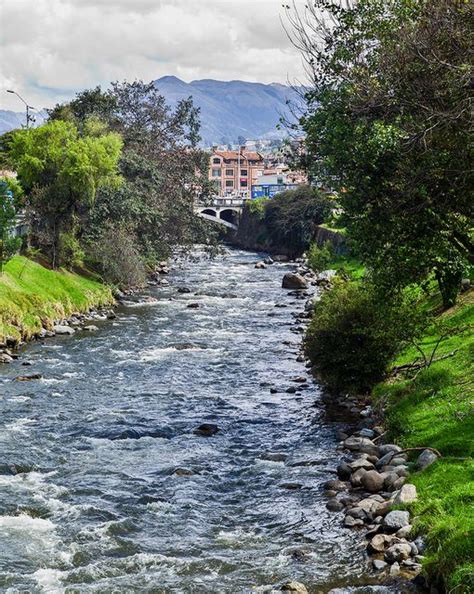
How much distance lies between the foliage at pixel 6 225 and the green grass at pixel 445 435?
25.7m

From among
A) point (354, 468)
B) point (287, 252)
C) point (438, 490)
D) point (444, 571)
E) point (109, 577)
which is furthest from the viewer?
point (287, 252)

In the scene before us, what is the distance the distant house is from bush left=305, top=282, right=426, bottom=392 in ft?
450

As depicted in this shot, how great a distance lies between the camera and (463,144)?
1820cm

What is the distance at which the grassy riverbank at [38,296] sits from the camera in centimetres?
4188

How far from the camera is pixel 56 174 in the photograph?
5391 cm

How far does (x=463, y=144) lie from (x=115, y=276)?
44.8 metres

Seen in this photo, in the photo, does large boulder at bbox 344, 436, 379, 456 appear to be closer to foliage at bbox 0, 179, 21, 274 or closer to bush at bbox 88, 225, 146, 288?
foliage at bbox 0, 179, 21, 274

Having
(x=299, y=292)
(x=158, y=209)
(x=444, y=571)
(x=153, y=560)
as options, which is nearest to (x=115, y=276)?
(x=158, y=209)

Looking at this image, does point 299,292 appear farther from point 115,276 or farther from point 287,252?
point 287,252

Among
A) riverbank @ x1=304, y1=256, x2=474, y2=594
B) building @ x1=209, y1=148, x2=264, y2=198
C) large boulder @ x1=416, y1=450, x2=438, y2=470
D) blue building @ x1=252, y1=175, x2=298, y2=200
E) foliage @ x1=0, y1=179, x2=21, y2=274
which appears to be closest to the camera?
riverbank @ x1=304, y1=256, x2=474, y2=594

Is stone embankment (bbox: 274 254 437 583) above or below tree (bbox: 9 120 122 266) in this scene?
below

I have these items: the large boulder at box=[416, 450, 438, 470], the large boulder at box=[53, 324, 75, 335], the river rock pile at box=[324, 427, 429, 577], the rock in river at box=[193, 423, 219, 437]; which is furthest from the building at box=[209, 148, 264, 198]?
the large boulder at box=[416, 450, 438, 470]

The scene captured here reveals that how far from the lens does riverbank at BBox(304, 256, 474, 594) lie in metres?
14.7

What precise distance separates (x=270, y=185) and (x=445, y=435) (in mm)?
159464
